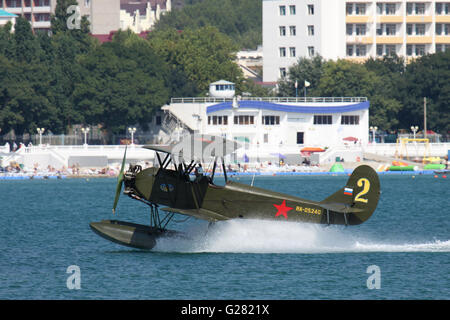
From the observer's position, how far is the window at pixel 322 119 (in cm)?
10031

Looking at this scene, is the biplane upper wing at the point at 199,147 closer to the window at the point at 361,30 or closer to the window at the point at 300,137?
the window at the point at 300,137

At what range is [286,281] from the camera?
96.9 feet

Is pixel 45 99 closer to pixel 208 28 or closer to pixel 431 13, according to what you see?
pixel 208 28

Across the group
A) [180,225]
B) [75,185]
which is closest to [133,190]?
[180,225]

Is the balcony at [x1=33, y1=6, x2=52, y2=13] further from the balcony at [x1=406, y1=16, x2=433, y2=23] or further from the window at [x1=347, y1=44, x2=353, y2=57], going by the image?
the balcony at [x1=406, y1=16, x2=433, y2=23]

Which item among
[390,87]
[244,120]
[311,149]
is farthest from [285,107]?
[390,87]

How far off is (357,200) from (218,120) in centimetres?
6800

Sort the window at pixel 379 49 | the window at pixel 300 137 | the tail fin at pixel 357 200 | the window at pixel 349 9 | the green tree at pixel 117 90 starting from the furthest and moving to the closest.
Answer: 1. the window at pixel 379 49
2. the window at pixel 349 9
3. the window at pixel 300 137
4. the green tree at pixel 117 90
5. the tail fin at pixel 357 200

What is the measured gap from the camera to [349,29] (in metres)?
134

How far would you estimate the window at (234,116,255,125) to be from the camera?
99062 millimetres

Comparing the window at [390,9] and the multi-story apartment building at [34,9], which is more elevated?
the multi-story apartment building at [34,9]

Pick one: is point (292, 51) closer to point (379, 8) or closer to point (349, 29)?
point (349, 29)

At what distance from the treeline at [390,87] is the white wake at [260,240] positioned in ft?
237

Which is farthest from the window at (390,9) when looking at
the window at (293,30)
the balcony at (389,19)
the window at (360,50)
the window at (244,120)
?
the window at (244,120)
